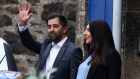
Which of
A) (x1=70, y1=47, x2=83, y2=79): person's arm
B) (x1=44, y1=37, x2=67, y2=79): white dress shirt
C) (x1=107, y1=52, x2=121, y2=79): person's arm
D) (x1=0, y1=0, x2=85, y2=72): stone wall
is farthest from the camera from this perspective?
(x1=0, y1=0, x2=85, y2=72): stone wall

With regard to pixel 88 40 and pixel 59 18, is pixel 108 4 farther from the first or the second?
pixel 88 40

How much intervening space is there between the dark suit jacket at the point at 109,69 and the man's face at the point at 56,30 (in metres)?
0.93

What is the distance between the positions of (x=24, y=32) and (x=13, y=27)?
16.0ft

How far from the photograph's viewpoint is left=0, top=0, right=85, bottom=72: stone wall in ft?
32.7

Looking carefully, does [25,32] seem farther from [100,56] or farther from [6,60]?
[100,56]

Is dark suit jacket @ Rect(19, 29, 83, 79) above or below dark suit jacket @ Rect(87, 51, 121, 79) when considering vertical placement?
below

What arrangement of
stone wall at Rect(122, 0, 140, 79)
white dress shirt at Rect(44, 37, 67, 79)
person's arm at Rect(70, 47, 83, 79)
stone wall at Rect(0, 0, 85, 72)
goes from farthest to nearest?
stone wall at Rect(0, 0, 85, 72)
stone wall at Rect(122, 0, 140, 79)
white dress shirt at Rect(44, 37, 67, 79)
person's arm at Rect(70, 47, 83, 79)

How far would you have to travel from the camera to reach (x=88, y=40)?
4.66 metres

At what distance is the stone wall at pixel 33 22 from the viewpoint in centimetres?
995

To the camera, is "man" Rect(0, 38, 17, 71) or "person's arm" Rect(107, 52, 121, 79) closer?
"person's arm" Rect(107, 52, 121, 79)

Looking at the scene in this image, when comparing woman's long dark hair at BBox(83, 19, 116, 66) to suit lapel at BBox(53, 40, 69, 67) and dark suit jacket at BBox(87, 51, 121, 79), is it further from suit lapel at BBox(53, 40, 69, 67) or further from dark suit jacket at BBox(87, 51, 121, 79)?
suit lapel at BBox(53, 40, 69, 67)

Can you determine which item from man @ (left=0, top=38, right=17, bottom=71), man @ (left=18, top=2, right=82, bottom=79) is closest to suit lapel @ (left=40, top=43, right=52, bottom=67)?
man @ (left=18, top=2, right=82, bottom=79)

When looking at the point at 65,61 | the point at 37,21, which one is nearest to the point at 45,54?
the point at 65,61

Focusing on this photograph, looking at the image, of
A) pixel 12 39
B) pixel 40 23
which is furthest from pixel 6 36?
pixel 40 23
